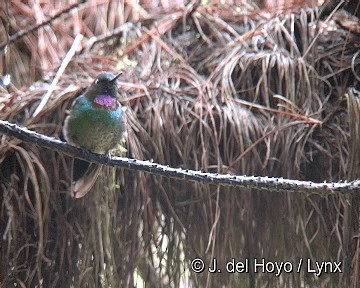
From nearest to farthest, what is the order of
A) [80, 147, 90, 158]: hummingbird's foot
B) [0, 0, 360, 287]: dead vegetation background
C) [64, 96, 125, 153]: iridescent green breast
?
[80, 147, 90, 158]: hummingbird's foot
[64, 96, 125, 153]: iridescent green breast
[0, 0, 360, 287]: dead vegetation background

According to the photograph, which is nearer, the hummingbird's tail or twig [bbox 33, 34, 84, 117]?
the hummingbird's tail

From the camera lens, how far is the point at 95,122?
2.29 meters

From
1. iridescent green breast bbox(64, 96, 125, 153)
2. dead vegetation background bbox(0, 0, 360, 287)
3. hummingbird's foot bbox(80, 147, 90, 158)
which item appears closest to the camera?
hummingbird's foot bbox(80, 147, 90, 158)

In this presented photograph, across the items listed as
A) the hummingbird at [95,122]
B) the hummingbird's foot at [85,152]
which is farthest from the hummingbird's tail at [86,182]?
the hummingbird's foot at [85,152]

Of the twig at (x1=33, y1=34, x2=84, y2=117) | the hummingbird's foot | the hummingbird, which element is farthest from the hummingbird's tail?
the twig at (x1=33, y1=34, x2=84, y2=117)

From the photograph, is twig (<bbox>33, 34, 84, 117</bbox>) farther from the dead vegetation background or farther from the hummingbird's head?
the hummingbird's head

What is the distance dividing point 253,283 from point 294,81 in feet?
2.77

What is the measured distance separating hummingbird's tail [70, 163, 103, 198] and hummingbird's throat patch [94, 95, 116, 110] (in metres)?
0.22

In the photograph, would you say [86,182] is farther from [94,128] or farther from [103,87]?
[103,87]

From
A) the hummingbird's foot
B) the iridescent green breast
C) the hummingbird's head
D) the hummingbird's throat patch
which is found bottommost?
the hummingbird's foot

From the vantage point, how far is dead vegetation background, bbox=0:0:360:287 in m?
2.35

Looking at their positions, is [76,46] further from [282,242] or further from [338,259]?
[338,259]

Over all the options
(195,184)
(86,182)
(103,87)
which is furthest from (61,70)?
(195,184)

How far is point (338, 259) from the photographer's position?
97.7 inches
